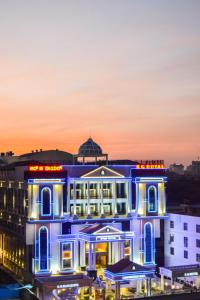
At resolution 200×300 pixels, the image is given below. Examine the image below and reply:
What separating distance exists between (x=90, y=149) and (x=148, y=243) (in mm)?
10171

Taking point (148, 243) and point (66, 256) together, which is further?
point (148, 243)

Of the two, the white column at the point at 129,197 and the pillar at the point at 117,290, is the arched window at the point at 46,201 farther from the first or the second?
the pillar at the point at 117,290

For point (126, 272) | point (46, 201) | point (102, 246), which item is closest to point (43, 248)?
point (46, 201)

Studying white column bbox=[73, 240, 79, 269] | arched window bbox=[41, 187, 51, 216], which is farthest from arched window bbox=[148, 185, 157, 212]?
arched window bbox=[41, 187, 51, 216]

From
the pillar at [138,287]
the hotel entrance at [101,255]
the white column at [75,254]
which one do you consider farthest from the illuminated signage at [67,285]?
the hotel entrance at [101,255]

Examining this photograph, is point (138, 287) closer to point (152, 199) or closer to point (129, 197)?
point (129, 197)

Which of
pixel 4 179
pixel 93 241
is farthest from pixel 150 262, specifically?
pixel 4 179

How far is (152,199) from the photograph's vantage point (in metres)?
45.5

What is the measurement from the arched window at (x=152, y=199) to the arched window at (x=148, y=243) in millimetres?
1401

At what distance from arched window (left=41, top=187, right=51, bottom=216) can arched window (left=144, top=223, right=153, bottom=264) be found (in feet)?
29.0

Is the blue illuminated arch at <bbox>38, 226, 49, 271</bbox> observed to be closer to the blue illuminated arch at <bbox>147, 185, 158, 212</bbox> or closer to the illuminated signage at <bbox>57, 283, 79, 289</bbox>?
the illuminated signage at <bbox>57, 283, 79, 289</bbox>

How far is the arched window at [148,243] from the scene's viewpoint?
44.9 meters

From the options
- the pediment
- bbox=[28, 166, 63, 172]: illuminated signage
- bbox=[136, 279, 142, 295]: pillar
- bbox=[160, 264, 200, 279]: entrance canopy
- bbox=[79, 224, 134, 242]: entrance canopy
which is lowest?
bbox=[136, 279, 142, 295]: pillar

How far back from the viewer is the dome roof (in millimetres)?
48469
